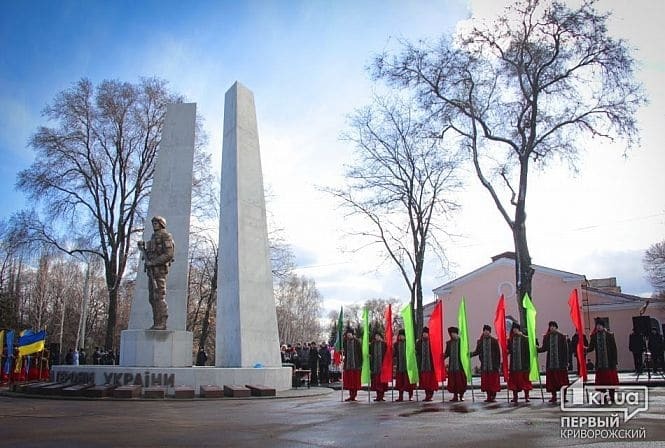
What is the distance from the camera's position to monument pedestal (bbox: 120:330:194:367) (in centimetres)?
1742

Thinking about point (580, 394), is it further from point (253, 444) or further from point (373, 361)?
point (253, 444)

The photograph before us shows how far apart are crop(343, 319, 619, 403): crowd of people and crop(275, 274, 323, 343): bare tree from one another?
53.4 metres

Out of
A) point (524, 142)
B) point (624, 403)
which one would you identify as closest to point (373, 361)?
point (624, 403)

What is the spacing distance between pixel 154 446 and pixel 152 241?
11.6 meters

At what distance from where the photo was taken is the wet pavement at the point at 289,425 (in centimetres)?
696

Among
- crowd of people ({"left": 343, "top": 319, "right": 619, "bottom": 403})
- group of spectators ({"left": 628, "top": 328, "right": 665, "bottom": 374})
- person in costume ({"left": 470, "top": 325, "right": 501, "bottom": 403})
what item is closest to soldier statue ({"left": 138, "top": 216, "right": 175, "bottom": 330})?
crowd of people ({"left": 343, "top": 319, "right": 619, "bottom": 403})

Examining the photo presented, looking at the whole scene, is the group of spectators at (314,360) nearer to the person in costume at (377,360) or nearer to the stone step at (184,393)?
the person in costume at (377,360)

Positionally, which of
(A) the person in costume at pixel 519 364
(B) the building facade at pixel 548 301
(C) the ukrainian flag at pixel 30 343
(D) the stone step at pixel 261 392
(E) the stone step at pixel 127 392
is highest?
(B) the building facade at pixel 548 301

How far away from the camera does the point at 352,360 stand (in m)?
15.7

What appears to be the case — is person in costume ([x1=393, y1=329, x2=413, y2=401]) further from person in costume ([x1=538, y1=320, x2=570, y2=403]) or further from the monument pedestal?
the monument pedestal

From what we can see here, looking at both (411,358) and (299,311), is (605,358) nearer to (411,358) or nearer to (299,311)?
(411,358)

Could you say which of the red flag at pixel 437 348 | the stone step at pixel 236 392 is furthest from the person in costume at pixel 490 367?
the stone step at pixel 236 392

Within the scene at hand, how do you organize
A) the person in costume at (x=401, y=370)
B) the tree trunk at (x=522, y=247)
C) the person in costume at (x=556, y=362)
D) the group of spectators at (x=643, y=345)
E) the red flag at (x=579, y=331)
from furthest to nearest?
the tree trunk at (x=522, y=247) < the group of spectators at (x=643, y=345) < the person in costume at (x=401, y=370) < the red flag at (x=579, y=331) < the person in costume at (x=556, y=362)

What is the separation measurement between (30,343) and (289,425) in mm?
18150
